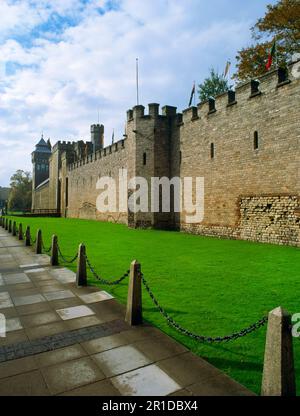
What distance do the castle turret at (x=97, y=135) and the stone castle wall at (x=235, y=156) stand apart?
81.4 ft

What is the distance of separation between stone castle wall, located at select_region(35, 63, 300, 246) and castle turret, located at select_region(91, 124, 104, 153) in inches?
977

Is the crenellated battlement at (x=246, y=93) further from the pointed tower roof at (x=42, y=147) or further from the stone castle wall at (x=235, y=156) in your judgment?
the pointed tower roof at (x=42, y=147)

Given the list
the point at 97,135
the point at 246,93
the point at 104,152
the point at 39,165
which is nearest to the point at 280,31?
the point at 246,93

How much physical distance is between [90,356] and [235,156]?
13.0m

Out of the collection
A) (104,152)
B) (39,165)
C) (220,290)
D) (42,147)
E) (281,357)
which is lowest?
(220,290)

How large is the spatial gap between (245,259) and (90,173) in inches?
1074

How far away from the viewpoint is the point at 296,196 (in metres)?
11.6

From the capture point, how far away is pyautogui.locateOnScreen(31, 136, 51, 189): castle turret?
233 feet

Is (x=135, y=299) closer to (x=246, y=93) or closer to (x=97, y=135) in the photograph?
(x=246, y=93)

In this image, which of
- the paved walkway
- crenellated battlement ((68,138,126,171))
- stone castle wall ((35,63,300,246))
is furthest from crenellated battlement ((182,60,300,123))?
the paved walkway

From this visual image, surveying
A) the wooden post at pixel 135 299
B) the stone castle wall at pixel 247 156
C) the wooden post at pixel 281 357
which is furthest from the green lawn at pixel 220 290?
the stone castle wall at pixel 247 156

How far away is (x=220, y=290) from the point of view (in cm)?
564

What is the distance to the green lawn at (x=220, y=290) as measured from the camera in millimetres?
3418
